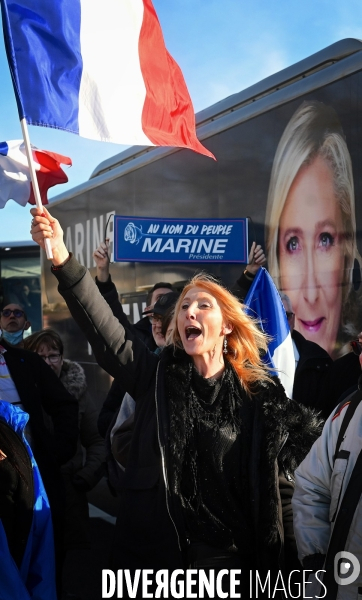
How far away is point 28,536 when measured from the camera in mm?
2936

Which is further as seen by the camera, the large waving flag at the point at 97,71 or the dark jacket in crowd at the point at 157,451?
the large waving flag at the point at 97,71

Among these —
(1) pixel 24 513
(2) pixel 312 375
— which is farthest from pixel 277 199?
(1) pixel 24 513

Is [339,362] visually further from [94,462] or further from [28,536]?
[28,536]

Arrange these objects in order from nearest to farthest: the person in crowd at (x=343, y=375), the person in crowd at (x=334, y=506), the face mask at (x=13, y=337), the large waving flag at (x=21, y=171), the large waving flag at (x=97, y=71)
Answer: the person in crowd at (x=334, y=506), the large waving flag at (x=97, y=71), the person in crowd at (x=343, y=375), the large waving flag at (x=21, y=171), the face mask at (x=13, y=337)

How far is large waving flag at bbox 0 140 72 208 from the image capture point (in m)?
6.27

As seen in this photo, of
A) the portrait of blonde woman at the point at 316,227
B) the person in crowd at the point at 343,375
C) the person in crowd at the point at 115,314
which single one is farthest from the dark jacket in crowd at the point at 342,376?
the person in crowd at the point at 115,314

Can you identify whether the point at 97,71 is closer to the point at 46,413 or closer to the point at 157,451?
the point at 157,451

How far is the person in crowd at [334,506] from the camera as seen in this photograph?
2.39 metres

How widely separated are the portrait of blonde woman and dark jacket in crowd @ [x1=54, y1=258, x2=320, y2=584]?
1.98m

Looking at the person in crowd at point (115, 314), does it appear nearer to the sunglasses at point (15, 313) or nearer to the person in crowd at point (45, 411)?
the person in crowd at point (45, 411)

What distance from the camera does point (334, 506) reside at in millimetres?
2525

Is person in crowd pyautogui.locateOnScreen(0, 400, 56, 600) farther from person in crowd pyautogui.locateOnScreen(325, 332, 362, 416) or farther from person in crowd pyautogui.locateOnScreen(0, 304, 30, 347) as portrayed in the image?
person in crowd pyautogui.locateOnScreen(0, 304, 30, 347)

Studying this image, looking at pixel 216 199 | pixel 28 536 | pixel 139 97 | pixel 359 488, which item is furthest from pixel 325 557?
pixel 216 199

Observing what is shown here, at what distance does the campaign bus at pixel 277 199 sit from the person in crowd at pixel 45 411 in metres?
1.53
